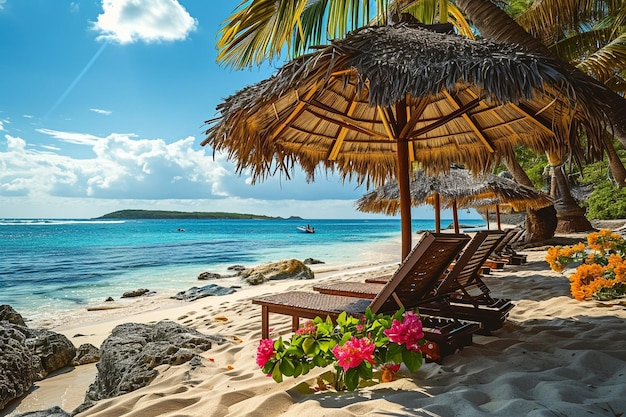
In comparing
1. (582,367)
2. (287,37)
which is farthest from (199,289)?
(582,367)

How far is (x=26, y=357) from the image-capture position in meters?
3.67

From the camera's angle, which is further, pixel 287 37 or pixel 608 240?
pixel 608 240

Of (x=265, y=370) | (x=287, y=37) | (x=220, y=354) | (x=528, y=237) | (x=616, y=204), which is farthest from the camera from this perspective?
(x=616, y=204)

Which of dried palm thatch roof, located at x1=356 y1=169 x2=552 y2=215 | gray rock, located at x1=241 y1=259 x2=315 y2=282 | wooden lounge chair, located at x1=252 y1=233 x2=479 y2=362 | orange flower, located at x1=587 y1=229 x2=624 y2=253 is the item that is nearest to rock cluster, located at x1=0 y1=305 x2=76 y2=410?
wooden lounge chair, located at x1=252 y1=233 x2=479 y2=362

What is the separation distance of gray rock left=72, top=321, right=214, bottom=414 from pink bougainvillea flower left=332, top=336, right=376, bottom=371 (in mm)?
1548

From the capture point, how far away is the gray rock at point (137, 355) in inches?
118

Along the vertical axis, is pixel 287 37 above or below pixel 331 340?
above

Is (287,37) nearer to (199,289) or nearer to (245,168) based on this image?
(245,168)

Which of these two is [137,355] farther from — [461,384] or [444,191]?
[444,191]

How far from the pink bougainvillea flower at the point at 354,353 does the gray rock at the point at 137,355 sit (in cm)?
155

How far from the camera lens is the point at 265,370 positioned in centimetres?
224

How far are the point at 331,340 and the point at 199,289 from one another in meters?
8.17

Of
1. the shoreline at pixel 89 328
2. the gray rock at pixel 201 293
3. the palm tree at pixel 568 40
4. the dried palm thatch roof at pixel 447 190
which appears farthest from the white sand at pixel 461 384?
the gray rock at pixel 201 293

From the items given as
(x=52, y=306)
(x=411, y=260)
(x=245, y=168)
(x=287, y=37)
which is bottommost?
(x=52, y=306)
